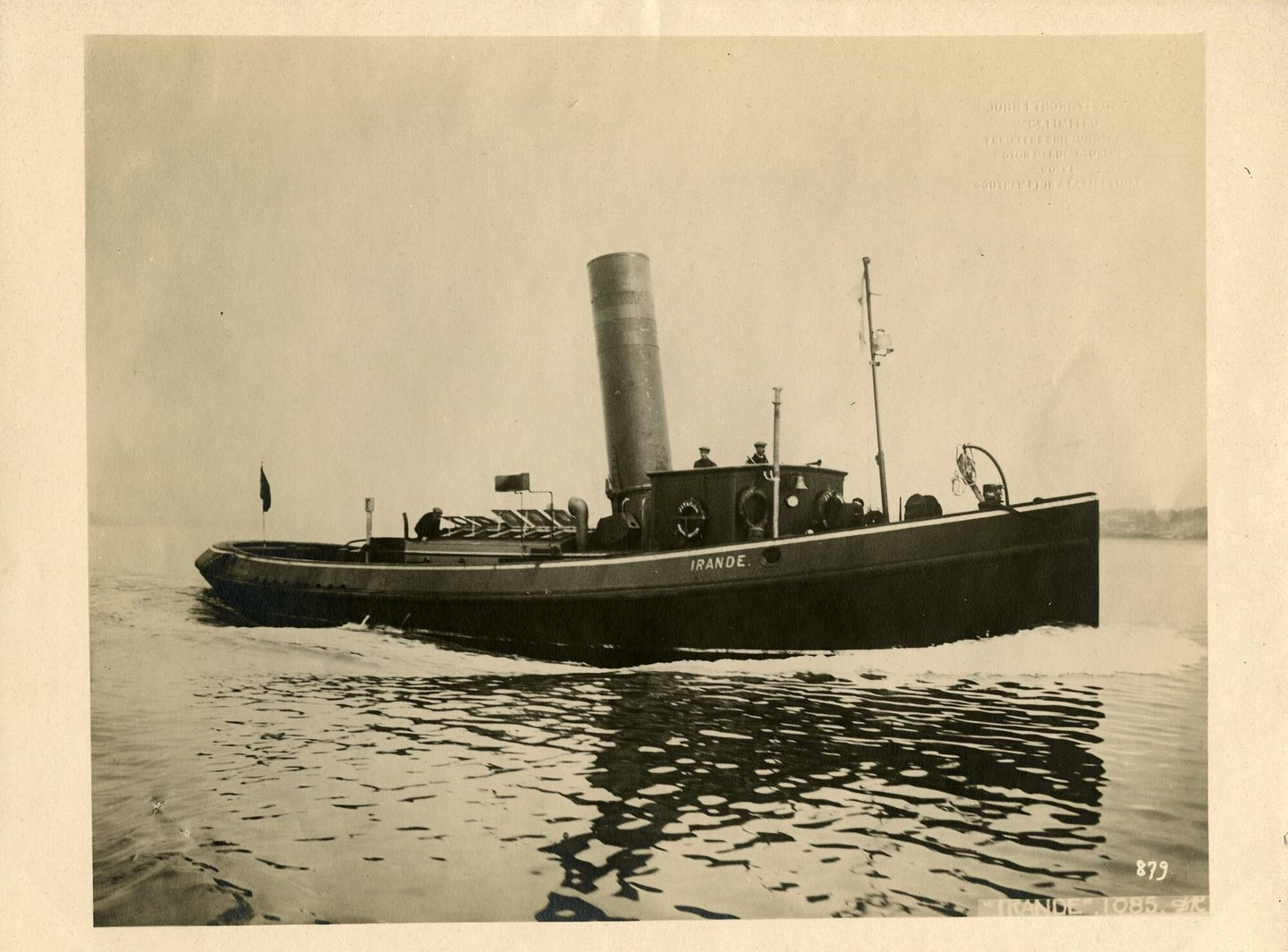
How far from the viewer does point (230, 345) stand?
5855 mm

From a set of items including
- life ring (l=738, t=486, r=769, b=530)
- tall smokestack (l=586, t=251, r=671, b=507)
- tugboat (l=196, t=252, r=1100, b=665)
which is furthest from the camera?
tall smokestack (l=586, t=251, r=671, b=507)

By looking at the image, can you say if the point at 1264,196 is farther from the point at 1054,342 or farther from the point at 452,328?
the point at 452,328

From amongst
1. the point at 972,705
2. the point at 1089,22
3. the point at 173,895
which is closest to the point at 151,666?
the point at 173,895

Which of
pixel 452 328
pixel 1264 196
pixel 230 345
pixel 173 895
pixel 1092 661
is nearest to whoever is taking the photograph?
pixel 173 895

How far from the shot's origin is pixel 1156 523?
5.23 m

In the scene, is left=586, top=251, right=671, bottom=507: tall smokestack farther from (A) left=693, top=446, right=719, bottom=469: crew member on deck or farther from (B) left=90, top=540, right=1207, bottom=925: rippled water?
(B) left=90, top=540, right=1207, bottom=925: rippled water

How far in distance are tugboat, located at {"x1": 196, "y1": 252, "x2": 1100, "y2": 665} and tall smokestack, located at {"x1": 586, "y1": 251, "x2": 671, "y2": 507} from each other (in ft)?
0.07

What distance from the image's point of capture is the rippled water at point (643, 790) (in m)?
4.40

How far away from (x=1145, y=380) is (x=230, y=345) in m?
6.11

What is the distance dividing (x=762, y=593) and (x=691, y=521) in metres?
1.24

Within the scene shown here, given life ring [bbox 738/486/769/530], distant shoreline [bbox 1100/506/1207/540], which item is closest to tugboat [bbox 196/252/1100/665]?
life ring [bbox 738/486/769/530]

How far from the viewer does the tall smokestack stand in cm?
931

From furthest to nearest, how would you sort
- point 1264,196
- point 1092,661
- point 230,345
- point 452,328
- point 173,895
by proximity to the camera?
point 452,328 < point 230,345 < point 1092,661 < point 1264,196 < point 173,895

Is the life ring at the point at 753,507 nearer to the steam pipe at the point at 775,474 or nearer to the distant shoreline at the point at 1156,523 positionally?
the steam pipe at the point at 775,474
